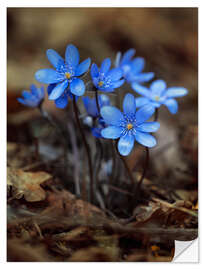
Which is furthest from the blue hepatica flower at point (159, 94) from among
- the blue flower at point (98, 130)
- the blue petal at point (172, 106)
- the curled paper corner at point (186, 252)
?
the curled paper corner at point (186, 252)

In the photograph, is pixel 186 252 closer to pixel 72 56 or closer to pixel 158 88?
pixel 158 88

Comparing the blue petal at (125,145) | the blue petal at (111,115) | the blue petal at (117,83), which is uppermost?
the blue petal at (117,83)

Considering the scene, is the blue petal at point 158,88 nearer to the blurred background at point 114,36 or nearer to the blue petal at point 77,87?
the blue petal at point 77,87

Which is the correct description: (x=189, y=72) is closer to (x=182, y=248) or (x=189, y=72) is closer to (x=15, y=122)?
(x=15, y=122)

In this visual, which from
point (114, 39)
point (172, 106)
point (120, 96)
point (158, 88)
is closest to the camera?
point (172, 106)

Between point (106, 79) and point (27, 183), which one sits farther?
point (27, 183)

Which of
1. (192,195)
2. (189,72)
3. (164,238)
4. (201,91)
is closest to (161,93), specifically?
(201,91)

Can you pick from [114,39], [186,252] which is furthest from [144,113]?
[114,39]
